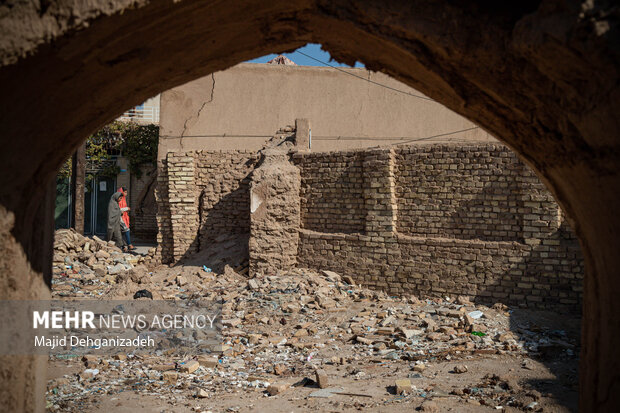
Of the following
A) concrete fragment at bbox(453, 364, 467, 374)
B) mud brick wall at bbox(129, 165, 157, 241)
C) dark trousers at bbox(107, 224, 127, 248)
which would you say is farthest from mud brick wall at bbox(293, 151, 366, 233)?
mud brick wall at bbox(129, 165, 157, 241)

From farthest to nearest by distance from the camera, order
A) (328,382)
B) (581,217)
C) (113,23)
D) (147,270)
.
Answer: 1. (147,270)
2. (328,382)
3. (581,217)
4. (113,23)

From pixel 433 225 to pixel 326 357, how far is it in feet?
11.4

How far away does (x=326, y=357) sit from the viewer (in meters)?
6.41

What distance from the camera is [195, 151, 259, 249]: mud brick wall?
36.5 ft

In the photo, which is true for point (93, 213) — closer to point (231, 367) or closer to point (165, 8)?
point (231, 367)

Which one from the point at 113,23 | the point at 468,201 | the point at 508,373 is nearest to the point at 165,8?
the point at 113,23

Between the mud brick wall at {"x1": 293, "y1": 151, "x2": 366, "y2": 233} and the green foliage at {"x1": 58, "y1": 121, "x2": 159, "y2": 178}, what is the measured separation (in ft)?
37.3

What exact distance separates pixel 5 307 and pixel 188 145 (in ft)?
42.3

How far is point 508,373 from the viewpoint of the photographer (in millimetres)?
5617

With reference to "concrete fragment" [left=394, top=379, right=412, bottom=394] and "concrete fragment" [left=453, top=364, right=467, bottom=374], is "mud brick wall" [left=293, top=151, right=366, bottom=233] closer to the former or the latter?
"concrete fragment" [left=453, top=364, right=467, bottom=374]

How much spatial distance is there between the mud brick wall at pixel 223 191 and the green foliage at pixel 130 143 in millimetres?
8916

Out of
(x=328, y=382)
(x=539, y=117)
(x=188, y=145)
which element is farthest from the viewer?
(x=188, y=145)

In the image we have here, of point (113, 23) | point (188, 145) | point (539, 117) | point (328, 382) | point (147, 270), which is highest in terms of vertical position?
point (188, 145)

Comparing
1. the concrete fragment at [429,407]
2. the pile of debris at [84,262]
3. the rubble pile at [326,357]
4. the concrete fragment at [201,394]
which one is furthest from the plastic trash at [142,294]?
the concrete fragment at [429,407]
